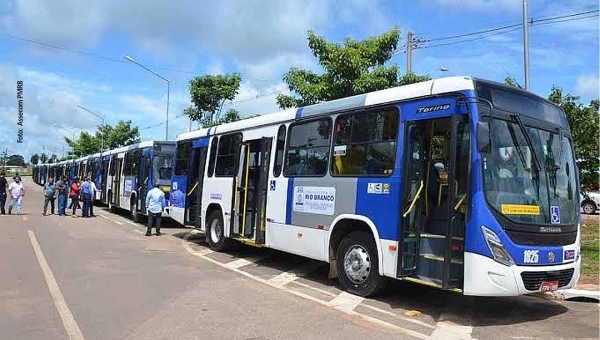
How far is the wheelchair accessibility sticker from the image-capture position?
7.07m

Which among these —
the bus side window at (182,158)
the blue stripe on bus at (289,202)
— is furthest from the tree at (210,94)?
the blue stripe on bus at (289,202)

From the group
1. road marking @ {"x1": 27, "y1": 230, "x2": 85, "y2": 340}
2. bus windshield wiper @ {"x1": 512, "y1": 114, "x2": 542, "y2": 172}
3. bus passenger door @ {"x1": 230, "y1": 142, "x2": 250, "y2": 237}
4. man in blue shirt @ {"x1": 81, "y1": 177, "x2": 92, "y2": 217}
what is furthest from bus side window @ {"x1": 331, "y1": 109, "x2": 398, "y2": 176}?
man in blue shirt @ {"x1": 81, "y1": 177, "x2": 92, "y2": 217}

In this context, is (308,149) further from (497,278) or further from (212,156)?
(212,156)

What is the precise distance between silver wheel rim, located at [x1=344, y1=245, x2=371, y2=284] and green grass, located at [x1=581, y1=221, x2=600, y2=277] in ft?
15.9

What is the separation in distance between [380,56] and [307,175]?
274 inches

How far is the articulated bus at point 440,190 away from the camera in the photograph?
673 cm

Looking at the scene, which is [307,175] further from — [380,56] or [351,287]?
[380,56]

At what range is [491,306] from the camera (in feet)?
26.5

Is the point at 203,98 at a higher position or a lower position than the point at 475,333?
higher

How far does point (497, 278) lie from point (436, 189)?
162cm

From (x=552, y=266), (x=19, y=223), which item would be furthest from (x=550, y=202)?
(x=19, y=223)

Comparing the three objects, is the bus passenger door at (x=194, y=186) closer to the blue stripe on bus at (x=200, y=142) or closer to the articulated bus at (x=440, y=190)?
the blue stripe on bus at (x=200, y=142)

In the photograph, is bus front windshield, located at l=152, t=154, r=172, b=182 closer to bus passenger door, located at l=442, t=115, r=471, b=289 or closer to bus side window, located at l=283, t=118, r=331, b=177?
bus side window, located at l=283, t=118, r=331, b=177

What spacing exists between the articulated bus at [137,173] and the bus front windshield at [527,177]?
1449 centimetres
